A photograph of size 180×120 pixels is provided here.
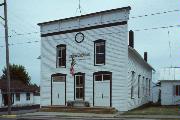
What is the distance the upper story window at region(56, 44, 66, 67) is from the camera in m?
30.2

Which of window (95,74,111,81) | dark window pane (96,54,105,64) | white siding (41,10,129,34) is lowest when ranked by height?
window (95,74,111,81)

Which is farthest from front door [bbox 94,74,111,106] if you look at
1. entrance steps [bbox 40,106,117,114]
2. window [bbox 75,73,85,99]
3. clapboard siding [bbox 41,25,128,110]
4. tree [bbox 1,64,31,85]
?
tree [bbox 1,64,31,85]

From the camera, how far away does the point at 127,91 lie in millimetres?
26250

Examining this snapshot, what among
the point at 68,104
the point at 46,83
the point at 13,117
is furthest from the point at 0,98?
the point at 13,117

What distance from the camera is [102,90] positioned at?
2731 centimetres

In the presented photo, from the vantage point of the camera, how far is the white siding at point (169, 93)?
1385 inches

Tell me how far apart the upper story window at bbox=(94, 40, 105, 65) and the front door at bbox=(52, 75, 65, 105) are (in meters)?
4.01

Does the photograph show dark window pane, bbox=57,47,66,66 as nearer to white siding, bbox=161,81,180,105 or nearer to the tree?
white siding, bbox=161,81,180,105

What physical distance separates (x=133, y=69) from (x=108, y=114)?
667 cm

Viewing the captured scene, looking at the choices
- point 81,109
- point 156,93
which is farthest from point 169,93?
point 81,109

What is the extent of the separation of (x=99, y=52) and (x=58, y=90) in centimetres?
552

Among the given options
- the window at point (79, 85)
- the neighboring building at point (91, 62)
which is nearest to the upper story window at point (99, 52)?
the neighboring building at point (91, 62)

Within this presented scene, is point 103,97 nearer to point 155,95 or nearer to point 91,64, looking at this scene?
point 91,64

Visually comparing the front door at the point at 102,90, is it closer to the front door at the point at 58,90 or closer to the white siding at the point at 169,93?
the front door at the point at 58,90
